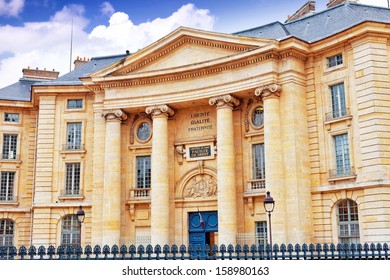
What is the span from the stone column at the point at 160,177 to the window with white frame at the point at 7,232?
12.4m

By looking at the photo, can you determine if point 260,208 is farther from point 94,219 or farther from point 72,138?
point 72,138

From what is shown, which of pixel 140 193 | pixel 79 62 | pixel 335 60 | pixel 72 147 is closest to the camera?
pixel 335 60

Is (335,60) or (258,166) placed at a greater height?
(335,60)

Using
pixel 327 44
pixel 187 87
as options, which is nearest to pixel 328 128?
pixel 327 44

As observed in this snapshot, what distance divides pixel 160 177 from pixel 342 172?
1063 centimetres

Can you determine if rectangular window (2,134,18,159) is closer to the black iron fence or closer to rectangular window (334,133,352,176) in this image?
rectangular window (334,133,352,176)

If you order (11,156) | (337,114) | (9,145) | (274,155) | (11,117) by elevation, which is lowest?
(274,155)

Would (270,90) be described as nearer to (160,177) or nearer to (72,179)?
(160,177)

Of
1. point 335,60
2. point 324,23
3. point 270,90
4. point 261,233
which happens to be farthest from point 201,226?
point 324,23

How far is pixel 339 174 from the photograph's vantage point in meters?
26.8

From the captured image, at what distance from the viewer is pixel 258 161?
98.6ft

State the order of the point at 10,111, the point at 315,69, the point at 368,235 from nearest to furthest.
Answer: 1. the point at 368,235
2. the point at 315,69
3. the point at 10,111

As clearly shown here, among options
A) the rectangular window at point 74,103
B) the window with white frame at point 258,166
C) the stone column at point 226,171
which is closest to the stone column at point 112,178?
the rectangular window at point 74,103

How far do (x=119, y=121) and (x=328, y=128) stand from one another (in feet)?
43.1
